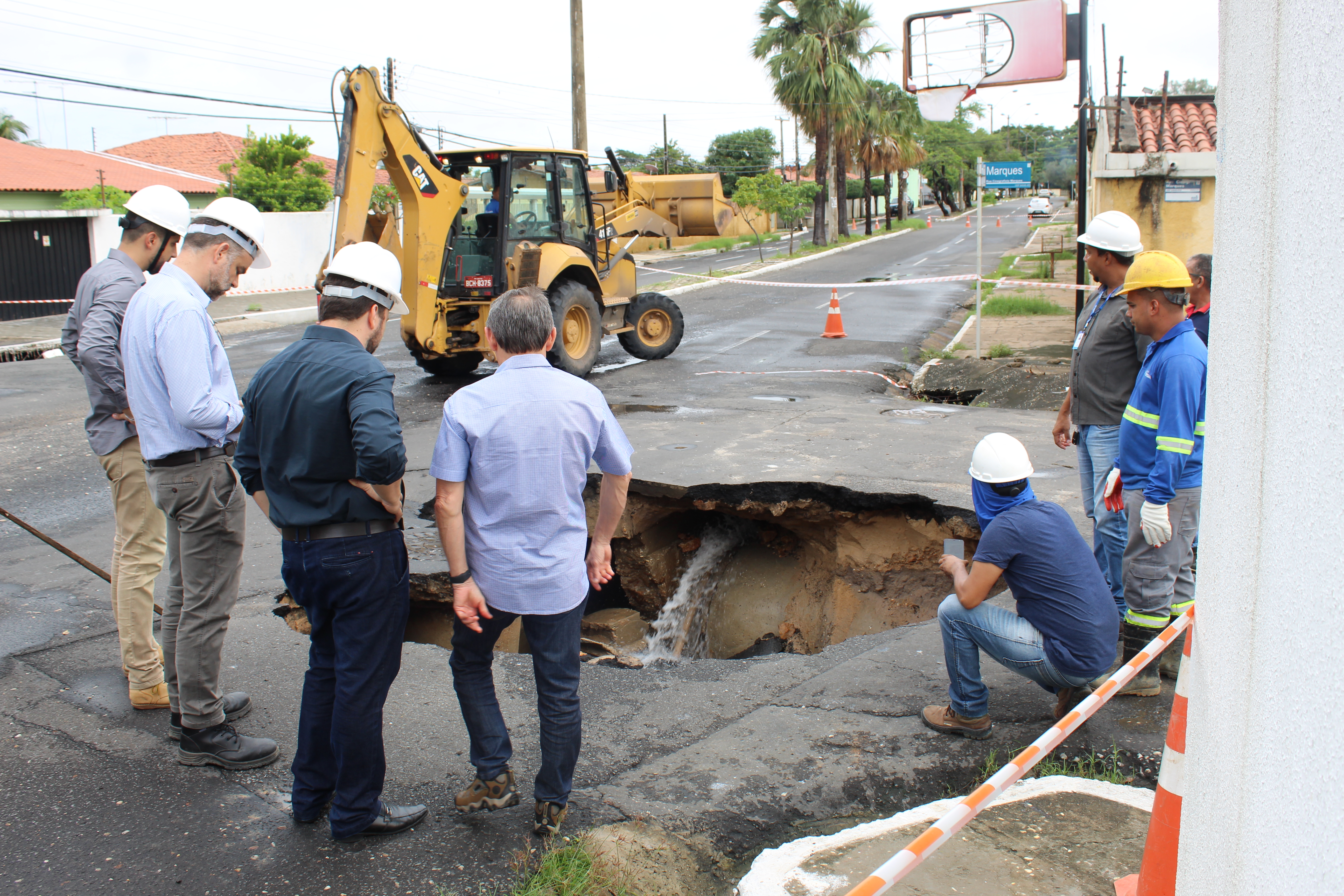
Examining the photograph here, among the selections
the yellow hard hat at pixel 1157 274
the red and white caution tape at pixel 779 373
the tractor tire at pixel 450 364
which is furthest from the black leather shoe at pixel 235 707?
the red and white caution tape at pixel 779 373

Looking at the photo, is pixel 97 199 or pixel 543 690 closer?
pixel 543 690

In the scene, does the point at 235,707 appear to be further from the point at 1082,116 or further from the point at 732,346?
the point at 732,346

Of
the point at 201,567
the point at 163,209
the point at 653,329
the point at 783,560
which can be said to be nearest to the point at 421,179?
the point at 653,329

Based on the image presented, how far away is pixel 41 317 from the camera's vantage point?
19.8m

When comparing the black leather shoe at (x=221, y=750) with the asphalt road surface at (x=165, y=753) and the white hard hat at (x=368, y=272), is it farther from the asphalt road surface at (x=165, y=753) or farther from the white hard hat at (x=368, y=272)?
the white hard hat at (x=368, y=272)

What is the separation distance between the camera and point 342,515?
2893 millimetres

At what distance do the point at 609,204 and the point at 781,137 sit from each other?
65.8 meters

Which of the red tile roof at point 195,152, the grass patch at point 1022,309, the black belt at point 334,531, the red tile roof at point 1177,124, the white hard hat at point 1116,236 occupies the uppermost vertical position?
the red tile roof at point 195,152

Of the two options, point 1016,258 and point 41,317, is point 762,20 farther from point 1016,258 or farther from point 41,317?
point 41,317

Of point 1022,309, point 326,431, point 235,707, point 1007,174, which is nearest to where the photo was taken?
point 326,431

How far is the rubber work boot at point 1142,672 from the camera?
397 centimetres

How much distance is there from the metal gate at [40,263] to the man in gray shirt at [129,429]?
65.5 ft

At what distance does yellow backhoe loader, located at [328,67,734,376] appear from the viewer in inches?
386

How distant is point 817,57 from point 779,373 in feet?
96.7
